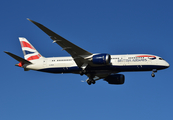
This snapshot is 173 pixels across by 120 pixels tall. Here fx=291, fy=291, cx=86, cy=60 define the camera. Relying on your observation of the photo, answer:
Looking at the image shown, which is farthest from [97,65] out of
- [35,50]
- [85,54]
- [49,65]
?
[35,50]

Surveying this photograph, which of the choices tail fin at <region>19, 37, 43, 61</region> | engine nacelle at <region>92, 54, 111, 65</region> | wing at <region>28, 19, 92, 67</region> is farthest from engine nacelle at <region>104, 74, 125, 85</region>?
tail fin at <region>19, 37, 43, 61</region>

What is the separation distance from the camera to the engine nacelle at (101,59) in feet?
146

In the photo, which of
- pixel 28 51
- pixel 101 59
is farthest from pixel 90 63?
pixel 28 51

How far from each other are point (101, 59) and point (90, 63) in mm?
2569

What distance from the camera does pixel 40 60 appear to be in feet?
170

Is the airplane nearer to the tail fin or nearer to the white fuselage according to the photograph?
the white fuselage

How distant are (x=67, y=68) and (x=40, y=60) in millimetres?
5974

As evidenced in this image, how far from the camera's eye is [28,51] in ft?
180

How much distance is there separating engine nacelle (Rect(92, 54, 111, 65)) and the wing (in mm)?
1690

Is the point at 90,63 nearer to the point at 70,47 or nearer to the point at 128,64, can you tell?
the point at 70,47

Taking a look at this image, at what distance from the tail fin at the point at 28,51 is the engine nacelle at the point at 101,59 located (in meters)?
12.7

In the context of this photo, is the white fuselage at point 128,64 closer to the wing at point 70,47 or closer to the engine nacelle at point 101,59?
the engine nacelle at point 101,59

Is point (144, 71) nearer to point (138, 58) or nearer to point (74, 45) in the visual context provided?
point (138, 58)

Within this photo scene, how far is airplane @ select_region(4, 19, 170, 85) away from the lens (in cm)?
4481
